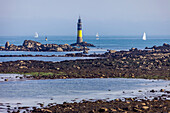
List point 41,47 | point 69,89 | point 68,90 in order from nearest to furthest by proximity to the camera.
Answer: point 68,90
point 69,89
point 41,47

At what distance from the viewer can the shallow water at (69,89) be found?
3606cm

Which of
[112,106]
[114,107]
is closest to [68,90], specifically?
[112,106]

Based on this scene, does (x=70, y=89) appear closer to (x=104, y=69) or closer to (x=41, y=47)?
(x=104, y=69)

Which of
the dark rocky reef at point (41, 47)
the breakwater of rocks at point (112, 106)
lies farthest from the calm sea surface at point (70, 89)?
the dark rocky reef at point (41, 47)

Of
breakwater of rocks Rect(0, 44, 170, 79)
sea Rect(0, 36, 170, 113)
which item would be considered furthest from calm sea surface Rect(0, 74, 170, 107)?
breakwater of rocks Rect(0, 44, 170, 79)

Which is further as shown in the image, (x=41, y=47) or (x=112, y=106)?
(x=41, y=47)

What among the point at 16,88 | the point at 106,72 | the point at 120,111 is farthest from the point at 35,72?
the point at 120,111

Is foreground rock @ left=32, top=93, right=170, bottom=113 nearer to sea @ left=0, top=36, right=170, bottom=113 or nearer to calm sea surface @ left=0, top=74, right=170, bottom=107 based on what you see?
sea @ left=0, top=36, right=170, bottom=113

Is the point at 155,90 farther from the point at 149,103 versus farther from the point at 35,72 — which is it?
the point at 35,72

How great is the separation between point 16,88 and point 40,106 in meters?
11.8

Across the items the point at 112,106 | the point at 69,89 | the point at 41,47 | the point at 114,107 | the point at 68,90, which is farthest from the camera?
the point at 41,47

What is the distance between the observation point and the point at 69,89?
42.0 meters

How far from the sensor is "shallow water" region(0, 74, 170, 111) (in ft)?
118

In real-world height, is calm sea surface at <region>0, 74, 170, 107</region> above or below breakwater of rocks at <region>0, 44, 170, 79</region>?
below
